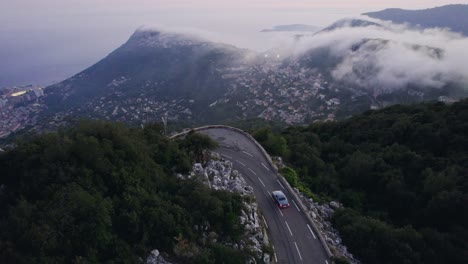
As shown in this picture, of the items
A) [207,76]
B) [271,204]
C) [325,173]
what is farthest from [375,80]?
[271,204]

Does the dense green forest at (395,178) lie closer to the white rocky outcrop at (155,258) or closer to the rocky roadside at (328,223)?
the rocky roadside at (328,223)

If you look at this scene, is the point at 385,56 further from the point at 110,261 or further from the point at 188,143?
the point at 110,261

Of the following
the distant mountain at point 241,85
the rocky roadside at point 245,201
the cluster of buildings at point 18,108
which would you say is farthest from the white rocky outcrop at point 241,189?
the cluster of buildings at point 18,108

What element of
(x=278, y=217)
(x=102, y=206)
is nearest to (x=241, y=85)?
(x=278, y=217)

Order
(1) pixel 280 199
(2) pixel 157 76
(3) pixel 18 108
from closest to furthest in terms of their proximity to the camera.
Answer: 1. (1) pixel 280 199
2. (3) pixel 18 108
3. (2) pixel 157 76

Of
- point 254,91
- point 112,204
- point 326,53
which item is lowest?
point 254,91

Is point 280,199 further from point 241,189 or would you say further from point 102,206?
point 102,206

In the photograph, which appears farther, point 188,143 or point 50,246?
point 188,143
